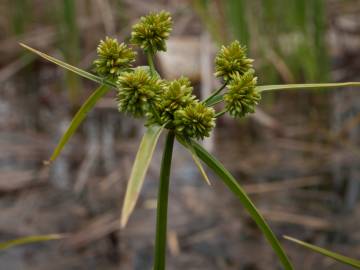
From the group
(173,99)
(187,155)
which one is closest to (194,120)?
(173,99)

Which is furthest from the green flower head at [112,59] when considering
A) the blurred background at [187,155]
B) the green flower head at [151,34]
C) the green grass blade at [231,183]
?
the blurred background at [187,155]

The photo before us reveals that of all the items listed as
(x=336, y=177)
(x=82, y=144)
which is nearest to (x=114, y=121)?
(x=82, y=144)

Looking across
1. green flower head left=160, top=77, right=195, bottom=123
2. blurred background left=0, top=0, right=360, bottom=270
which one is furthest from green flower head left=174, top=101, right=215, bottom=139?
blurred background left=0, top=0, right=360, bottom=270

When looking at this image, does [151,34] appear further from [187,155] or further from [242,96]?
[187,155]

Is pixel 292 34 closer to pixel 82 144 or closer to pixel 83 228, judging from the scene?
pixel 82 144

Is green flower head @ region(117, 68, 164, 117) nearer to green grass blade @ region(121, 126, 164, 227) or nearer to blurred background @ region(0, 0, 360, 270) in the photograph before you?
green grass blade @ region(121, 126, 164, 227)
